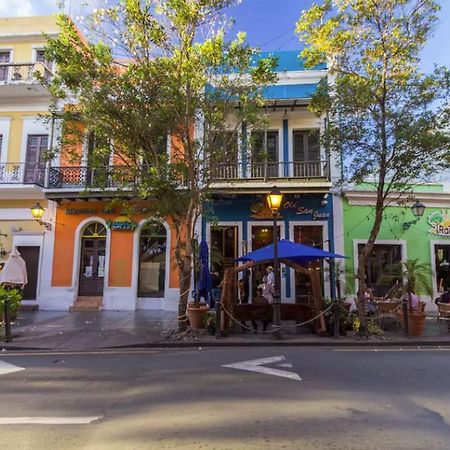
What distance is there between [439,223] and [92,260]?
14.2m

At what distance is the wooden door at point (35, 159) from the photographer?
1861 centimetres

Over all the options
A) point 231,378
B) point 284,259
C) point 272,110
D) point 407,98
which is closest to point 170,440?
point 231,378

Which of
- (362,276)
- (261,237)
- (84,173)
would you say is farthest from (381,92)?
(84,173)

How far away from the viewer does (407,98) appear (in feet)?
37.6

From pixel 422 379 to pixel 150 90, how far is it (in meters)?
8.64

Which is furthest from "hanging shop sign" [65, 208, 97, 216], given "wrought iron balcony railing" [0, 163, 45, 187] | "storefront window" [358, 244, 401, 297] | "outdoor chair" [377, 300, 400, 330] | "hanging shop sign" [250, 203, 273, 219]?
"outdoor chair" [377, 300, 400, 330]

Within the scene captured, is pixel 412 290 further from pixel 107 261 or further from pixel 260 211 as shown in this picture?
pixel 107 261

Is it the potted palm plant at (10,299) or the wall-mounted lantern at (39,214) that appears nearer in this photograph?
the potted palm plant at (10,299)

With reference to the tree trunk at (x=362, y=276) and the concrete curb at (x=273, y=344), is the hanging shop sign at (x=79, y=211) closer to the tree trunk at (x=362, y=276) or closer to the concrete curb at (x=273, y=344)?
the concrete curb at (x=273, y=344)

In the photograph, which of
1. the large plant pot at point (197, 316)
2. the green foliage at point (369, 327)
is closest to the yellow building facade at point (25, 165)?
the large plant pot at point (197, 316)

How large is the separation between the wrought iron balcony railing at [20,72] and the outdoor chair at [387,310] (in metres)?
15.3

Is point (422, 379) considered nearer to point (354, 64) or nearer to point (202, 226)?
point (354, 64)

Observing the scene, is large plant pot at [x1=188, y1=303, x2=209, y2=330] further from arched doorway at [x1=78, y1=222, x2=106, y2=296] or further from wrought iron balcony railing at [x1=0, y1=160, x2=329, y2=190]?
arched doorway at [x1=78, y1=222, x2=106, y2=296]

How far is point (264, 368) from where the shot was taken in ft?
25.3
